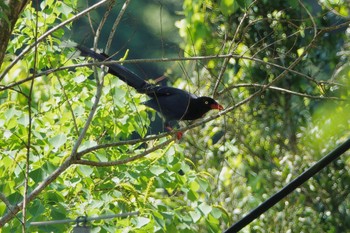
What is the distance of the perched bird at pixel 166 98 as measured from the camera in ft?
11.8

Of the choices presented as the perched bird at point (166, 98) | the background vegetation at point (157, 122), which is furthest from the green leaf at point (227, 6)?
the perched bird at point (166, 98)

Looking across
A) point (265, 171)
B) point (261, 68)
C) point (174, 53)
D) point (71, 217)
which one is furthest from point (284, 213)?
point (174, 53)

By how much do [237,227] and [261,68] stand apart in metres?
3.71

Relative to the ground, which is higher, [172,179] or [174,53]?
[174,53]

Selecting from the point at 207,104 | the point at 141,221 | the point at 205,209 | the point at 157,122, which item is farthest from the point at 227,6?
the point at 157,122

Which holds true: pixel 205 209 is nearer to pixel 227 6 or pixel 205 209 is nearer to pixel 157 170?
pixel 157 170

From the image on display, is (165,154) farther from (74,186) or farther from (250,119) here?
(250,119)

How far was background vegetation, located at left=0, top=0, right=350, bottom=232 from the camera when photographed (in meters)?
3.11

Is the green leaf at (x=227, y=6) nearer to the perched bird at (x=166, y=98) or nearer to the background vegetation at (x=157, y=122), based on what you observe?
the background vegetation at (x=157, y=122)

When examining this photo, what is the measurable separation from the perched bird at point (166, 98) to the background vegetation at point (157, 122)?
0.22ft

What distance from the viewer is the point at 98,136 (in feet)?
14.2

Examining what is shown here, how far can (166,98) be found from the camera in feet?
12.9

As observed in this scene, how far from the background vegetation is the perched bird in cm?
7

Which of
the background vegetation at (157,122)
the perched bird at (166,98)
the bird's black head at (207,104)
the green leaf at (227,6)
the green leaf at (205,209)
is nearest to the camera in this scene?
the green leaf at (227,6)
